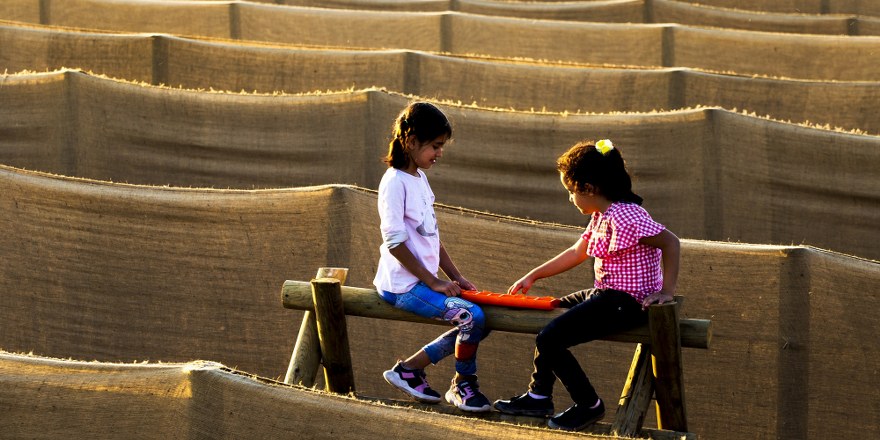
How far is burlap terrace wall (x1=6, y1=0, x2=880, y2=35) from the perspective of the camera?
10.9 metres

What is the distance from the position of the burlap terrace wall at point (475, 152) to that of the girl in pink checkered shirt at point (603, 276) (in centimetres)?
252

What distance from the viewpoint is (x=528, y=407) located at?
3881 millimetres

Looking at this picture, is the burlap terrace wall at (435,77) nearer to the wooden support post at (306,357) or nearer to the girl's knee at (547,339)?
the wooden support post at (306,357)

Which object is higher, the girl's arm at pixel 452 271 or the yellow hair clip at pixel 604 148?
the yellow hair clip at pixel 604 148

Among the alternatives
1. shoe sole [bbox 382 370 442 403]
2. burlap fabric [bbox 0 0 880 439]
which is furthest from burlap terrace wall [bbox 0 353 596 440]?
shoe sole [bbox 382 370 442 403]

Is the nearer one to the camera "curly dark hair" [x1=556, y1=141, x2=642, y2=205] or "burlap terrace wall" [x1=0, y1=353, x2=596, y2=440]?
"burlap terrace wall" [x1=0, y1=353, x2=596, y2=440]

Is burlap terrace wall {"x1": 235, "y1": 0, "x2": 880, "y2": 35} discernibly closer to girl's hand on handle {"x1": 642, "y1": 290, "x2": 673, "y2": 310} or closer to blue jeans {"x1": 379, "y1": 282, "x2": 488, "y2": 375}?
blue jeans {"x1": 379, "y1": 282, "x2": 488, "y2": 375}

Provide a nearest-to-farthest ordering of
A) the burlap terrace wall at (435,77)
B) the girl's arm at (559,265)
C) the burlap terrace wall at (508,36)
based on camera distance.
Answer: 1. the girl's arm at (559,265)
2. the burlap terrace wall at (435,77)
3. the burlap terrace wall at (508,36)

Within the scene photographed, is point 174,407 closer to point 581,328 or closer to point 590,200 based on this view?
point 581,328

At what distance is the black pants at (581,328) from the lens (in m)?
3.77

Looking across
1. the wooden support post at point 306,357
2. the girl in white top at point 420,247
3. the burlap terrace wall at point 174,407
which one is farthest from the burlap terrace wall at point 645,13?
the burlap terrace wall at point 174,407

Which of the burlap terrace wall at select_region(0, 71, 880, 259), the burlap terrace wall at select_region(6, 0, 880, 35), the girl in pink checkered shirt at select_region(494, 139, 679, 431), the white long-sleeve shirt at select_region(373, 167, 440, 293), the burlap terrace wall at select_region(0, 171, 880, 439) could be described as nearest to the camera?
the girl in pink checkered shirt at select_region(494, 139, 679, 431)

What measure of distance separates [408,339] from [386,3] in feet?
20.9

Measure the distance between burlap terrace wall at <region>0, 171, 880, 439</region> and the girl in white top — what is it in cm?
117
